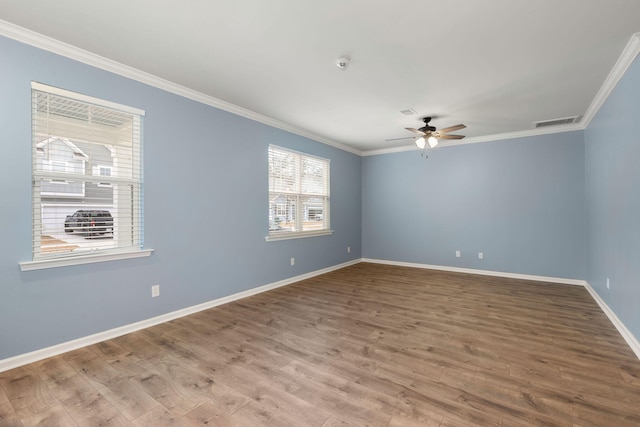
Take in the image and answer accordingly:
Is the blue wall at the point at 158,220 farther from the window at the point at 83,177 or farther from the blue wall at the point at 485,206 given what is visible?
the blue wall at the point at 485,206

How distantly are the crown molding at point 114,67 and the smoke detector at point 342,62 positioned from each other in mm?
1792

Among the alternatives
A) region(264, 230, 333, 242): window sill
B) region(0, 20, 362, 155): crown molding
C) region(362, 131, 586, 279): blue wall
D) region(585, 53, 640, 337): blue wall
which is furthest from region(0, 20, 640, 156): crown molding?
region(264, 230, 333, 242): window sill

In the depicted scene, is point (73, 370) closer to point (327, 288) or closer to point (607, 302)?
point (327, 288)

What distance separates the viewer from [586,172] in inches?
188

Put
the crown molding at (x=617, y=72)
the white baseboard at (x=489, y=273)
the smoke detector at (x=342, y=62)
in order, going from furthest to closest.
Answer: the white baseboard at (x=489, y=273), the smoke detector at (x=342, y=62), the crown molding at (x=617, y=72)

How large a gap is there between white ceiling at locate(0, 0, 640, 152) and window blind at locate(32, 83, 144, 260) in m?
0.55

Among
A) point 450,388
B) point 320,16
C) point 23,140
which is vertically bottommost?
point 450,388

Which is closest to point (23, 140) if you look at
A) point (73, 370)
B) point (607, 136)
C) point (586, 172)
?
point (73, 370)

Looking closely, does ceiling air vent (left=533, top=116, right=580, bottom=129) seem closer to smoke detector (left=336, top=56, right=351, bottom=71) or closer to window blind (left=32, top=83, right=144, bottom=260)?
smoke detector (left=336, top=56, right=351, bottom=71)

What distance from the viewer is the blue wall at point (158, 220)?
2.39 meters

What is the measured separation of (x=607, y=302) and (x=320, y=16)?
4488mm

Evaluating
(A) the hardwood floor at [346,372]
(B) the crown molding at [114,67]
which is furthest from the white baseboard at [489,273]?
(B) the crown molding at [114,67]

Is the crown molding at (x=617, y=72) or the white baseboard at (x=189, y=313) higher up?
the crown molding at (x=617, y=72)

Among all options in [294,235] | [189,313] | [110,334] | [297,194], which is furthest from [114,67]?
[294,235]
